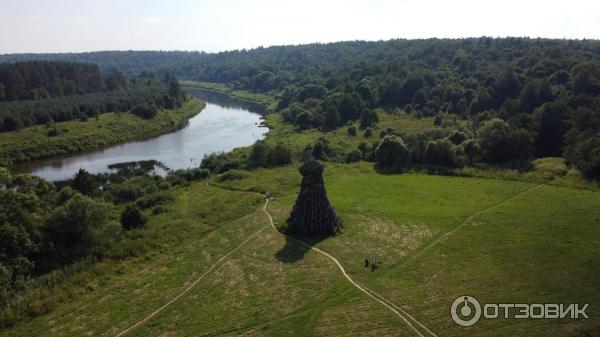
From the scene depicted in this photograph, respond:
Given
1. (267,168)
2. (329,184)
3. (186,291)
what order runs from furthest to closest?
(267,168) < (329,184) < (186,291)

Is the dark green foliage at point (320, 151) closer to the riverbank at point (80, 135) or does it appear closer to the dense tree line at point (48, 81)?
the riverbank at point (80, 135)

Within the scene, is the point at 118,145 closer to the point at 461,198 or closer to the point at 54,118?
the point at 54,118

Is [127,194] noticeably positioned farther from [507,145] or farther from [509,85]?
[509,85]

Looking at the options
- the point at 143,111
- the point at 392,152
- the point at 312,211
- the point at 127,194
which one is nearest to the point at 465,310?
the point at 312,211

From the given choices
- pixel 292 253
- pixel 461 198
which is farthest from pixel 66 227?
pixel 461 198

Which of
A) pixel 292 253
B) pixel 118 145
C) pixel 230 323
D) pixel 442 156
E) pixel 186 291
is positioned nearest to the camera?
pixel 230 323

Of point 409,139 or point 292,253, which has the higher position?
point 409,139

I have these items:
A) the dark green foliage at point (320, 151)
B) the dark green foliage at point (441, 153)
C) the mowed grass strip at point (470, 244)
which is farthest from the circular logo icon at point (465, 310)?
the dark green foliage at point (320, 151)
